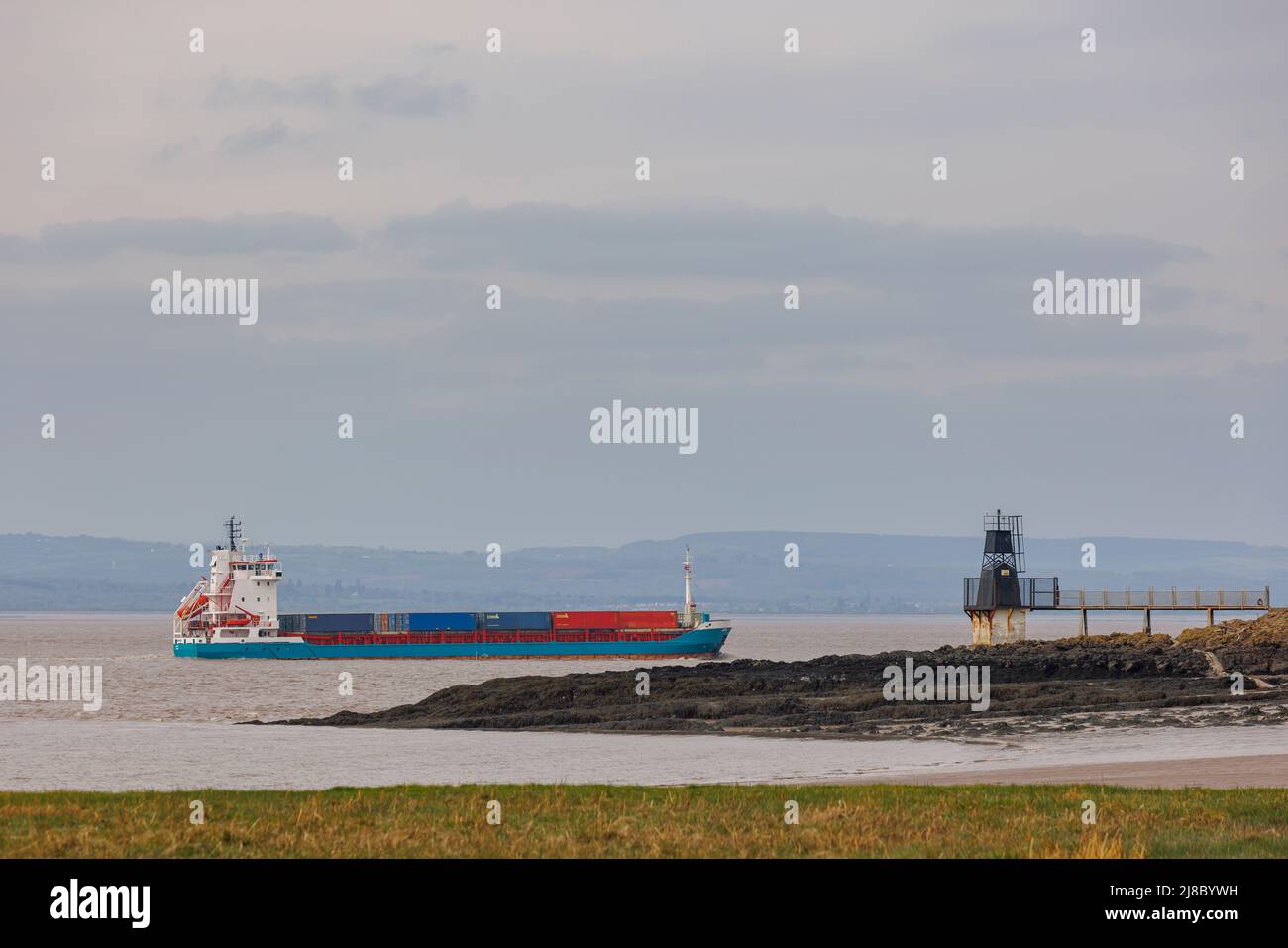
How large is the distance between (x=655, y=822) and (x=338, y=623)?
343 feet

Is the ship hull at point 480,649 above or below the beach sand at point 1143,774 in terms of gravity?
below

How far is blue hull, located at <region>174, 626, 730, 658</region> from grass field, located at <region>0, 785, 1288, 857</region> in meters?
85.3

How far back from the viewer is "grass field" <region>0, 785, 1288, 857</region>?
16.7 meters

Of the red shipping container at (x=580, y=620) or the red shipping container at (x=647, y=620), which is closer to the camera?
the red shipping container at (x=580, y=620)

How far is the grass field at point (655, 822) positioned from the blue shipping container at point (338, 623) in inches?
3758

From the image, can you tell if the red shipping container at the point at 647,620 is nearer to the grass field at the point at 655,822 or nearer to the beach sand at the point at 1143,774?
the beach sand at the point at 1143,774

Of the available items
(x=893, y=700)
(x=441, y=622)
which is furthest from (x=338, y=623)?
(x=893, y=700)

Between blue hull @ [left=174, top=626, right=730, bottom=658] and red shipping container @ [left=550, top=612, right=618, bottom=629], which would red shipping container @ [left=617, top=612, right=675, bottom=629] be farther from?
blue hull @ [left=174, top=626, right=730, bottom=658]

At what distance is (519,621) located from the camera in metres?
115

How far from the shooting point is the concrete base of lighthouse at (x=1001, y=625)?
84250 millimetres

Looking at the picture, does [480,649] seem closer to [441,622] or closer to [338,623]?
[441,622]

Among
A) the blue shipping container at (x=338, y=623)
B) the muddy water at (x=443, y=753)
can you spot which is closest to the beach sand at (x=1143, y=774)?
the muddy water at (x=443, y=753)
